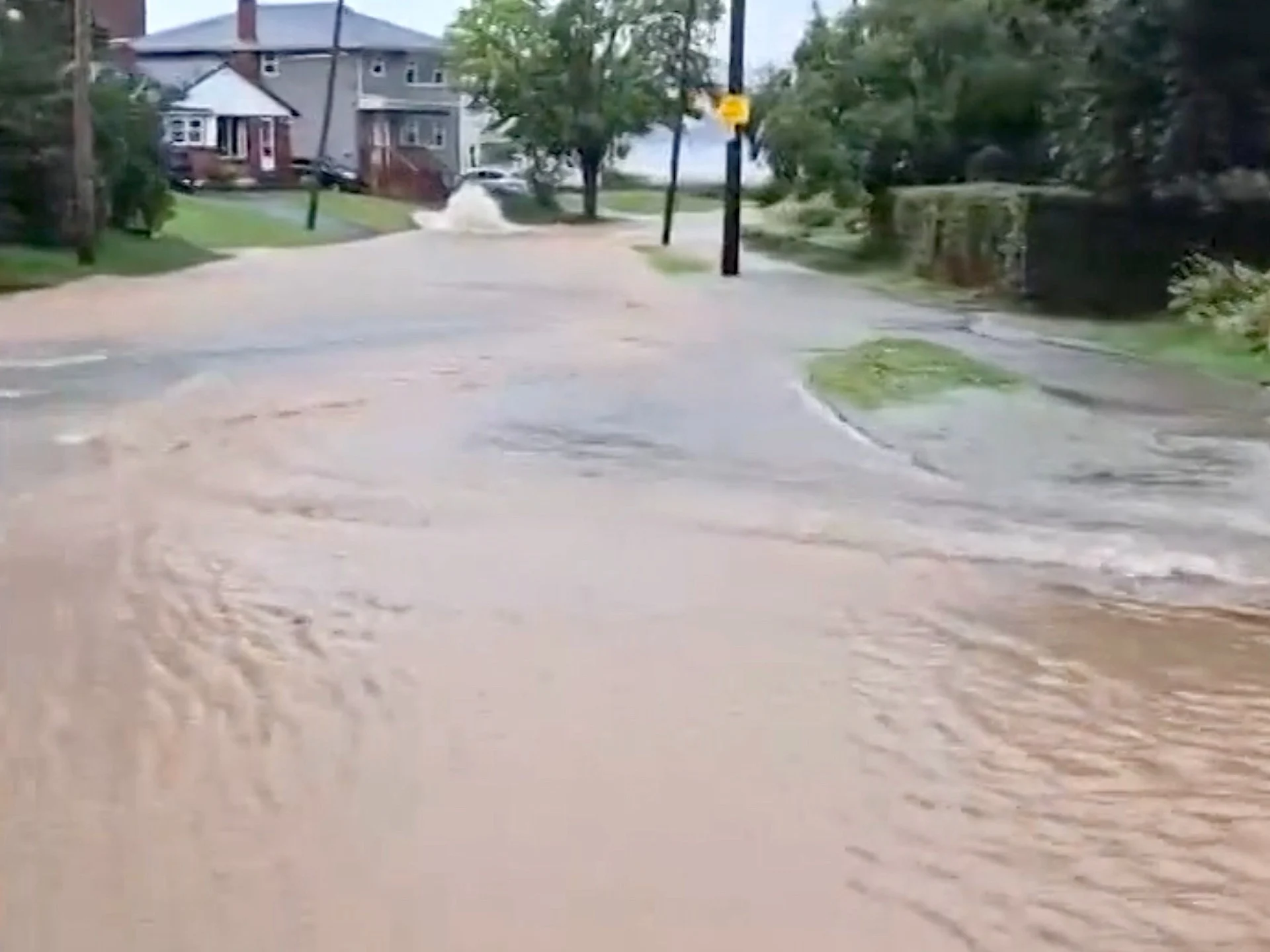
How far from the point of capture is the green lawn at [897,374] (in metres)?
15.6

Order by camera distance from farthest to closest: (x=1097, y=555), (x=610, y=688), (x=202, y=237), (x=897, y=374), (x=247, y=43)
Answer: (x=247, y=43) < (x=202, y=237) < (x=897, y=374) < (x=1097, y=555) < (x=610, y=688)

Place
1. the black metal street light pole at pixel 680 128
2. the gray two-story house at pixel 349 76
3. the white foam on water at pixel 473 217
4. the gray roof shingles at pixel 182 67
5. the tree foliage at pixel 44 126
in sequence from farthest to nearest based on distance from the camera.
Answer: the gray two-story house at pixel 349 76, the gray roof shingles at pixel 182 67, the white foam on water at pixel 473 217, the black metal street light pole at pixel 680 128, the tree foliage at pixel 44 126

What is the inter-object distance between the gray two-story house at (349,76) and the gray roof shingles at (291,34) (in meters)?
0.05

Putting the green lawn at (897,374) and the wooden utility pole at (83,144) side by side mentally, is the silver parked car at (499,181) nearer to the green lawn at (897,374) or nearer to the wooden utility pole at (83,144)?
the wooden utility pole at (83,144)

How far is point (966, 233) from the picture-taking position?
27.6 meters

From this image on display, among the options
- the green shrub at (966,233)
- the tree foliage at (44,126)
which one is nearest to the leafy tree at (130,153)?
the tree foliage at (44,126)

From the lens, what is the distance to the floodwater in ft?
18.0

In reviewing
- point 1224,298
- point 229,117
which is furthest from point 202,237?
point 229,117

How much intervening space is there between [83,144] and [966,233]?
13012 mm

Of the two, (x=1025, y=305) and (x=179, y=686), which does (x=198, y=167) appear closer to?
(x=1025, y=305)

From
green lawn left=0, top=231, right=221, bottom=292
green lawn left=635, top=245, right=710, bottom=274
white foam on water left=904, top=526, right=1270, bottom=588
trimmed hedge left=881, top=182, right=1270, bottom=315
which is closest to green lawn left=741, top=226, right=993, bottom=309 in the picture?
trimmed hedge left=881, top=182, right=1270, bottom=315

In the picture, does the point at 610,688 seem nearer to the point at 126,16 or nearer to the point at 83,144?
the point at 83,144

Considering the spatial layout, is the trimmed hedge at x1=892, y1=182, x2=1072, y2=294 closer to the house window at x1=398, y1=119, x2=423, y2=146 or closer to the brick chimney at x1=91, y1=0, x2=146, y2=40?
the brick chimney at x1=91, y1=0, x2=146, y2=40

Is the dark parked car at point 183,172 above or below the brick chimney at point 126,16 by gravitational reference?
below
